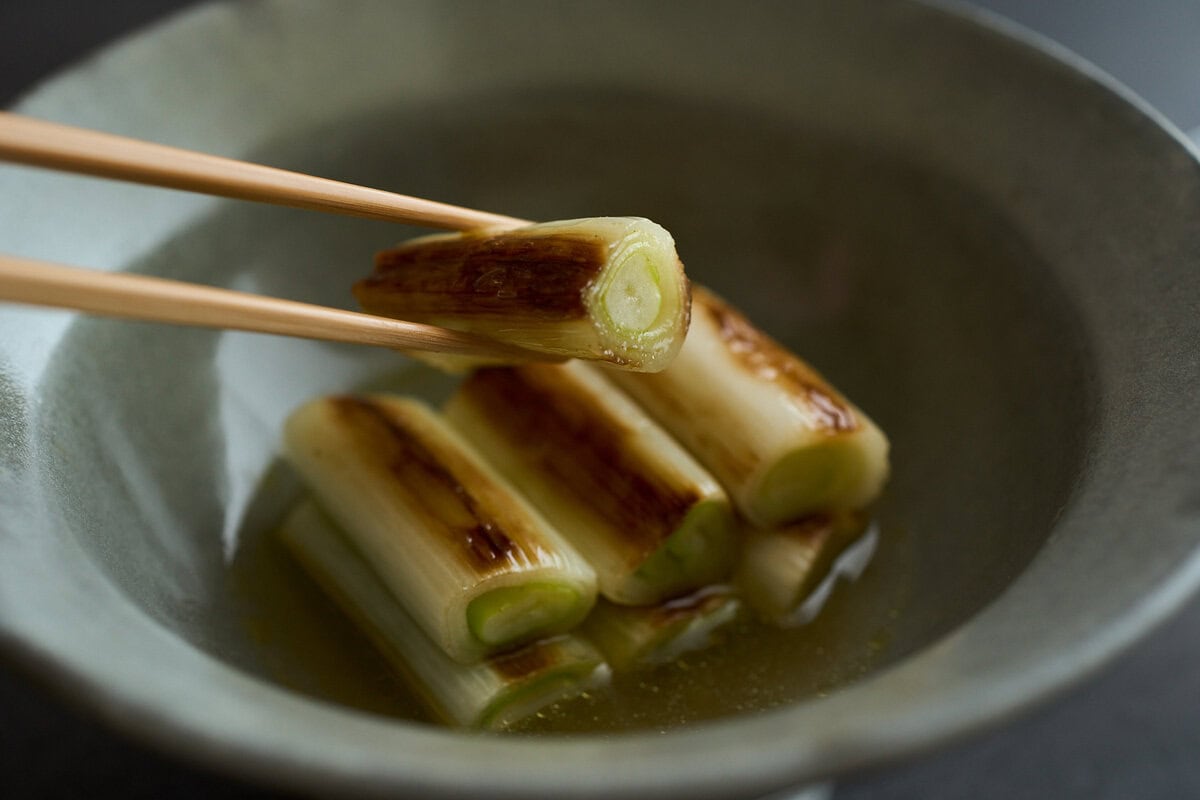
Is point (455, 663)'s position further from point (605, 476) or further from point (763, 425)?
point (763, 425)

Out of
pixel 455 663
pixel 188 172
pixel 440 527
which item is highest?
pixel 188 172

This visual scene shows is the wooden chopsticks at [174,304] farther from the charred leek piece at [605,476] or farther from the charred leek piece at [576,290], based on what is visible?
the charred leek piece at [605,476]

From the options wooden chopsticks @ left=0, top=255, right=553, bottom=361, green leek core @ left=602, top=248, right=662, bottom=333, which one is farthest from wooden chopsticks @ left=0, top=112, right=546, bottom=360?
green leek core @ left=602, top=248, right=662, bottom=333

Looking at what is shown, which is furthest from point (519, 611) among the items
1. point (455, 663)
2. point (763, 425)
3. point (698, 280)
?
point (698, 280)

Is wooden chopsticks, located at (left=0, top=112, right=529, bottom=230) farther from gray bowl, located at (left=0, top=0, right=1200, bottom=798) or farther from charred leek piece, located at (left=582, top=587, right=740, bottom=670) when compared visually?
charred leek piece, located at (left=582, top=587, right=740, bottom=670)

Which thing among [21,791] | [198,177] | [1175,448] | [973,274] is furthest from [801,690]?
[21,791]

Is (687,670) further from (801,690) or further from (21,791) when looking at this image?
(21,791)
